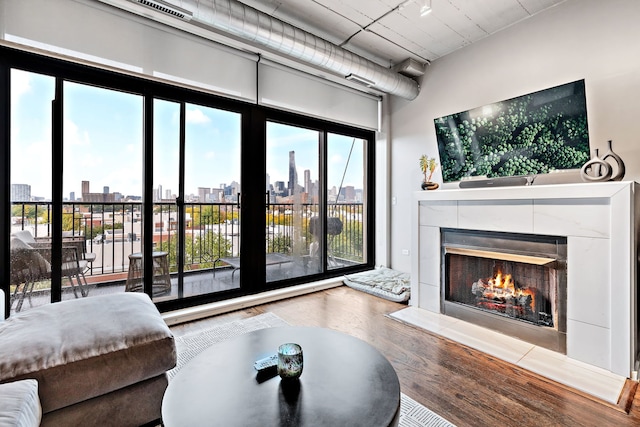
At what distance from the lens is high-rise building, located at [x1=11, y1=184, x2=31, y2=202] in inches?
90.3

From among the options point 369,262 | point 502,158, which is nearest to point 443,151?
point 502,158

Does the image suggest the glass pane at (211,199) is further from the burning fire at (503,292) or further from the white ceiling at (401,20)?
the burning fire at (503,292)

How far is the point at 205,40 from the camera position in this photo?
290 cm

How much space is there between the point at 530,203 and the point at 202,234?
312 cm

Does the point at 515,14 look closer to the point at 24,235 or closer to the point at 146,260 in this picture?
the point at 146,260

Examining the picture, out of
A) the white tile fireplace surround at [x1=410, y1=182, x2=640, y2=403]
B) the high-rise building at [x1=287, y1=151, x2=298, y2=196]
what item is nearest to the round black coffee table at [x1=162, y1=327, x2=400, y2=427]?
the white tile fireplace surround at [x1=410, y1=182, x2=640, y2=403]

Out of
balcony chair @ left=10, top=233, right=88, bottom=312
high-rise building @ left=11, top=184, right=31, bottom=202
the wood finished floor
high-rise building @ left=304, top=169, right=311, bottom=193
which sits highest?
high-rise building @ left=304, top=169, right=311, bottom=193

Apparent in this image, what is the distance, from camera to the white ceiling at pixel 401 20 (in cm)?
278

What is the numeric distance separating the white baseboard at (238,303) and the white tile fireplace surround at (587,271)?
5.28 ft

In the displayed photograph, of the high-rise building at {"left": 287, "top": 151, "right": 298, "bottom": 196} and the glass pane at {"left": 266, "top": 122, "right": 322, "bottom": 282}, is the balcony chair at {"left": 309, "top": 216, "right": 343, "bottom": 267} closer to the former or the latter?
the glass pane at {"left": 266, "top": 122, "right": 322, "bottom": 282}

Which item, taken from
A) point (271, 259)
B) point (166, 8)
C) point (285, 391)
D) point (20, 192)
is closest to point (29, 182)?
point (20, 192)

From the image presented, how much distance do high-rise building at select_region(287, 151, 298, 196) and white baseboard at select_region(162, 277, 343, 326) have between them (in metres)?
1.23

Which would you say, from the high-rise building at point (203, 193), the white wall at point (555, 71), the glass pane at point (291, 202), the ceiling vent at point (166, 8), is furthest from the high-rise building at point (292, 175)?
the ceiling vent at point (166, 8)

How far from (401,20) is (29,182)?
3.58 metres
